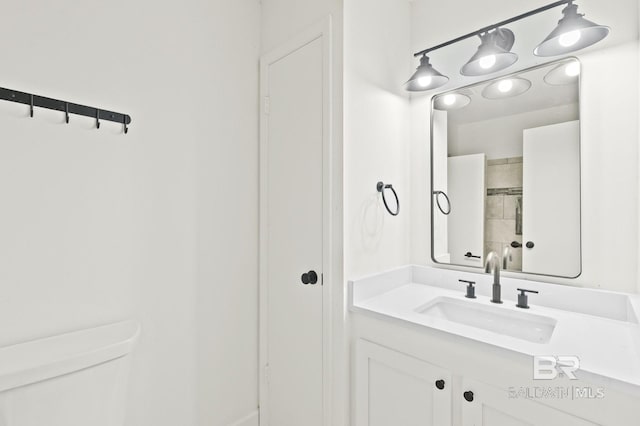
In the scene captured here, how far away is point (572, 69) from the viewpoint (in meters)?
1.40

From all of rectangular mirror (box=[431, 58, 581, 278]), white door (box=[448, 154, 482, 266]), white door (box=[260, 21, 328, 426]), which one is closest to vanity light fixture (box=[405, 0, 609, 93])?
rectangular mirror (box=[431, 58, 581, 278])

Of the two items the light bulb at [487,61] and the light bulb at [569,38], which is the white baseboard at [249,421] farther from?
the light bulb at [569,38]

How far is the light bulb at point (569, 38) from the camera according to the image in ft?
4.16

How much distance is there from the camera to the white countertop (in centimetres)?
94

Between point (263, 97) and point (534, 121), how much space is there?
139 cm

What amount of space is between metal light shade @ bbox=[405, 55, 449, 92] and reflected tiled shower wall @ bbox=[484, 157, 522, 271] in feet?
1.61

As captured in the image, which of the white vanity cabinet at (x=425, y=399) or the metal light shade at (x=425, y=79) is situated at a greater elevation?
the metal light shade at (x=425, y=79)

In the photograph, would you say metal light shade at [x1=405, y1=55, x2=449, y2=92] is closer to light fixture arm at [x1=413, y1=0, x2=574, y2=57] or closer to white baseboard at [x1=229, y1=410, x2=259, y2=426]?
light fixture arm at [x1=413, y1=0, x2=574, y2=57]

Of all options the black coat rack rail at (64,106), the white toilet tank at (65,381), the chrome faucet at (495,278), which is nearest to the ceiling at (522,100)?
the chrome faucet at (495,278)

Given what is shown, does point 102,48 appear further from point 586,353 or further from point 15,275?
point 586,353

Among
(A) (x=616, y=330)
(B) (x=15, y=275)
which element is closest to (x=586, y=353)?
(A) (x=616, y=330)

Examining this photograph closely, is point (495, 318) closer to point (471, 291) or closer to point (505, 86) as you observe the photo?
point (471, 291)

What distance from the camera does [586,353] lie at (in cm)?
98

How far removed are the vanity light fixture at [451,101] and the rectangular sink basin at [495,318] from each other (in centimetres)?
103
